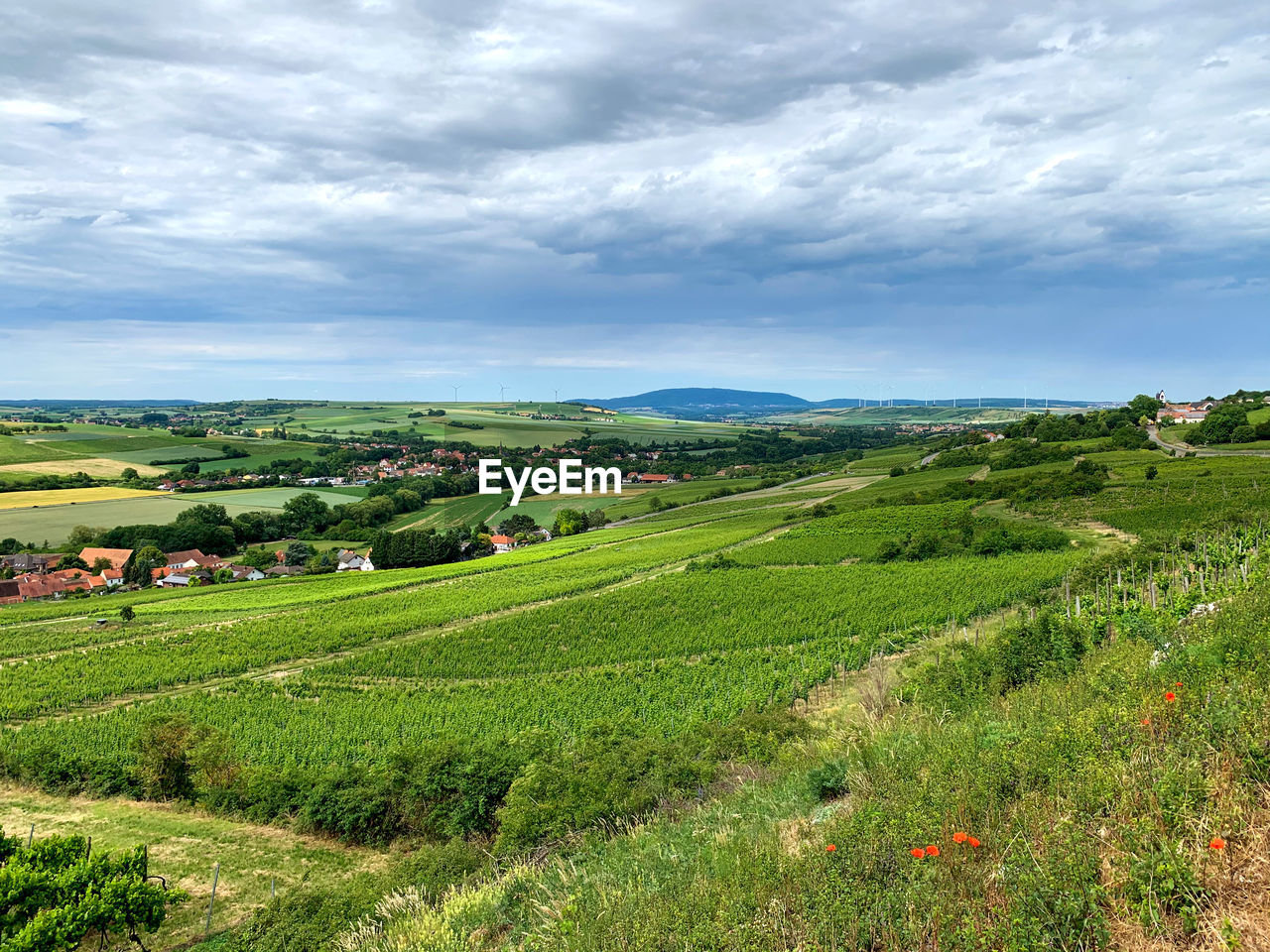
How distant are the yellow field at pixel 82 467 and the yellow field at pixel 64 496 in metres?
2.22

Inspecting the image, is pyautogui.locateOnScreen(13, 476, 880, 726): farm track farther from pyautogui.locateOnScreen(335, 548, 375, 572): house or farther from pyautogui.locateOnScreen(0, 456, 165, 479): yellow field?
pyautogui.locateOnScreen(0, 456, 165, 479): yellow field

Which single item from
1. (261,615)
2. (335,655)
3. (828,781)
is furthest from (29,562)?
(828,781)

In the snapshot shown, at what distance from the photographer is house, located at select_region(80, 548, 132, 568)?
71.8 m

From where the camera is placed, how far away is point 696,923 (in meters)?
5.16

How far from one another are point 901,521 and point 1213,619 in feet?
140

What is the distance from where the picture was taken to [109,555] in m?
73.2

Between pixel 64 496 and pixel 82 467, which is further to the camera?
pixel 82 467

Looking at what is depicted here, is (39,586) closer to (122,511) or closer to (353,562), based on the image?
(122,511)

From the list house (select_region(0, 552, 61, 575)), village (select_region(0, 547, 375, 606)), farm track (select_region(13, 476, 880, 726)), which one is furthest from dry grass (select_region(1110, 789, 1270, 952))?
house (select_region(0, 552, 61, 575))

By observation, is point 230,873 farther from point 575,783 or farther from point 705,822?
point 705,822

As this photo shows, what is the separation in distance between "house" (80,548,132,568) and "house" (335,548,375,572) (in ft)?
74.4

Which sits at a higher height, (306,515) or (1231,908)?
(1231,908)

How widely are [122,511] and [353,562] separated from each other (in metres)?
38.5

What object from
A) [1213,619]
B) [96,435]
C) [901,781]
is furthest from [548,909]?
[96,435]
